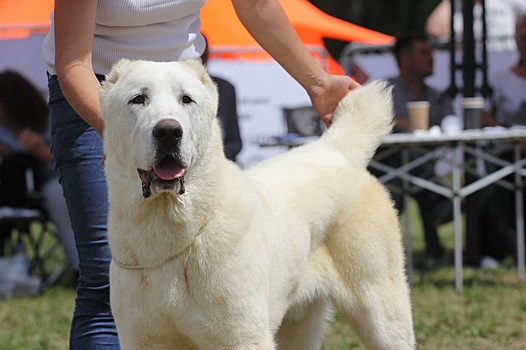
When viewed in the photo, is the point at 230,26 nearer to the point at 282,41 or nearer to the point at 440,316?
the point at 440,316

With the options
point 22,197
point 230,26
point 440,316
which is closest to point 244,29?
point 230,26

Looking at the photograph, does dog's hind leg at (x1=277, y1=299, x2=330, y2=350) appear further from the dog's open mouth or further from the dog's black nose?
the dog's black nose

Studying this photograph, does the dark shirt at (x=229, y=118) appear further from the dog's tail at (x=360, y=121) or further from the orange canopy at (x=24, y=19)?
the dog's tail at (x=360, y=121)

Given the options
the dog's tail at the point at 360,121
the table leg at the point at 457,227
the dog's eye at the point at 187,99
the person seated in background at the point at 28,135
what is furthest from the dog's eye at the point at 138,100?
the person seated in background at the point at 28,135

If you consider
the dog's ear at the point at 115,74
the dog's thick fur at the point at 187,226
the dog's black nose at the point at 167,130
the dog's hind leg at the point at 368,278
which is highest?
the dog's ear at the point at 115,74

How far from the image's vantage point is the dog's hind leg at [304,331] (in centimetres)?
353

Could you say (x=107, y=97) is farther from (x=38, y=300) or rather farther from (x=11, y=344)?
(x=38, y=300)

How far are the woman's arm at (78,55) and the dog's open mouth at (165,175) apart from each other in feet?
1.19

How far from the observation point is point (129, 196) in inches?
100

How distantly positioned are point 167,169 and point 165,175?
0.02 m

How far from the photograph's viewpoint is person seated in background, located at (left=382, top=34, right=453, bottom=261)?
791cm

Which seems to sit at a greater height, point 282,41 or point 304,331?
point 282,41

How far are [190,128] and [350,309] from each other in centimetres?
114

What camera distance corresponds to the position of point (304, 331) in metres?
3.56
